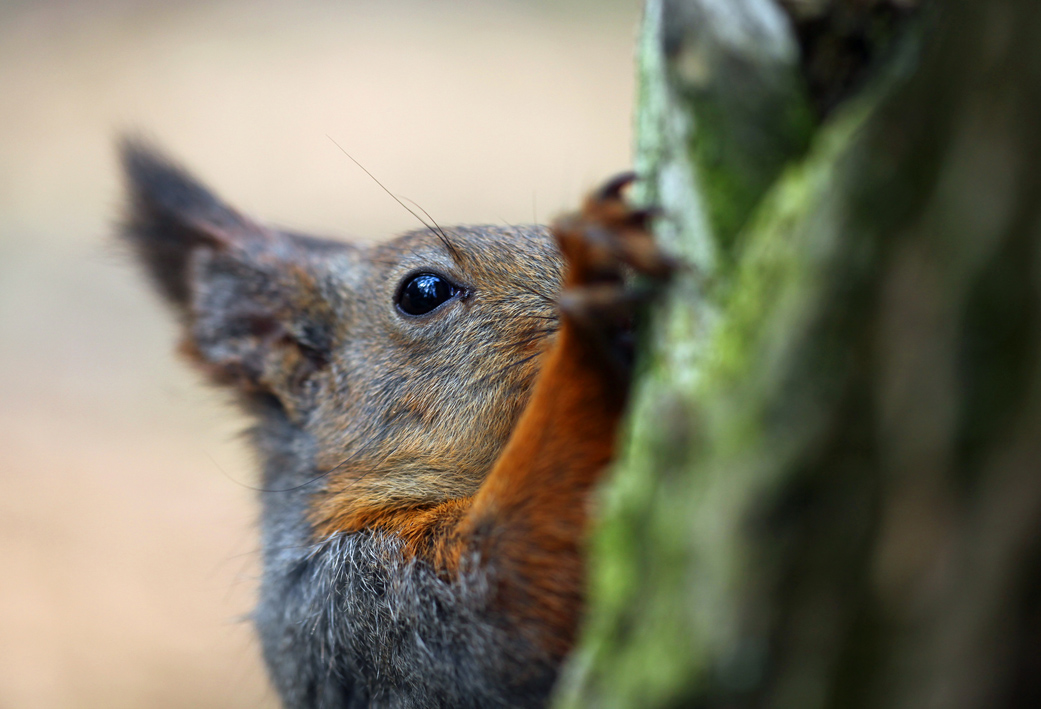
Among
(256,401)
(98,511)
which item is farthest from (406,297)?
(98,511)

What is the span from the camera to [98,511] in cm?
841

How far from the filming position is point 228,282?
383 cm

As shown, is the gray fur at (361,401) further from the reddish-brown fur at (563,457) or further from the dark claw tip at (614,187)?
the dark claw tip at (614,187)

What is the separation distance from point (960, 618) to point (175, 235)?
3.60m

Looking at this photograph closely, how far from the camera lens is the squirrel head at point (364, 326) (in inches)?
116

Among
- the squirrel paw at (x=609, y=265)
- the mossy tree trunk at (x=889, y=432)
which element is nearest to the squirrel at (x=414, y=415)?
the squirrel paw at (x=609, y=265)

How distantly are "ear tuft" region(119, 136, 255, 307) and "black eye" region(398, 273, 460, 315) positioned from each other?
108 cm

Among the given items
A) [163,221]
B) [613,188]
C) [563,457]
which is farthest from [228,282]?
[613,188]

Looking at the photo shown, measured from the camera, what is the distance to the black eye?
323cm

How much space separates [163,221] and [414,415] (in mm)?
1647

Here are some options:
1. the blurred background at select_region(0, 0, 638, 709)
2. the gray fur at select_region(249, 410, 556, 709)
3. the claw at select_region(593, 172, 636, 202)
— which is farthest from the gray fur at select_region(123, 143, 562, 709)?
the blurred background at select_region(0, 0, 638, 709)

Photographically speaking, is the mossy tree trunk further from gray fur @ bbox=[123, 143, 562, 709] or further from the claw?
gray fur @ bbox=[123, 143, 562, 709]

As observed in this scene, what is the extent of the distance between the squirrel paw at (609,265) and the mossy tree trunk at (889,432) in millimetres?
272

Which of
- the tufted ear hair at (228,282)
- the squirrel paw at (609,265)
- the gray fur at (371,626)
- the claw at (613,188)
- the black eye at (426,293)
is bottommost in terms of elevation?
the gray fur at (371,626)
